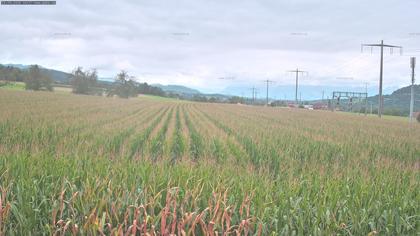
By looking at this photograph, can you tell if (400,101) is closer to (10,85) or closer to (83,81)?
(83,81)

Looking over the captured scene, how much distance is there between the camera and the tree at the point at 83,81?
64.5 metres

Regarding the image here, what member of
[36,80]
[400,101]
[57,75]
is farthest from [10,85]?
[400,101]

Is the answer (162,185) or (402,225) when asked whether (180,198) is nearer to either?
(162,185)

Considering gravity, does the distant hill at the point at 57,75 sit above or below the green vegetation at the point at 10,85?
above

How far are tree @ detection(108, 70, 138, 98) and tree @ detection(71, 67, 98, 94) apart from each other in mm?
6149

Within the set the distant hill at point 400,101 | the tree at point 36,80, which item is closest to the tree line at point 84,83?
the tree at point 36,80

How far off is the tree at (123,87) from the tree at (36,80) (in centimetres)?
2386

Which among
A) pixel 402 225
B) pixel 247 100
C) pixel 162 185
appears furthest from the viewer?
pixel 247 100

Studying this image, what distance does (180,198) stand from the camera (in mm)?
5293

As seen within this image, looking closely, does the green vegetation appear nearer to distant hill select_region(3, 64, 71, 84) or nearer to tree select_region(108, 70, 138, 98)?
distant hill select_region(3, 64, 71, 84)

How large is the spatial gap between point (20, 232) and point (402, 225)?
4544 mm

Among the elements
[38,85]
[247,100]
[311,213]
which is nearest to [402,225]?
[311,213]

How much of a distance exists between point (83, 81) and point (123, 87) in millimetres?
14055

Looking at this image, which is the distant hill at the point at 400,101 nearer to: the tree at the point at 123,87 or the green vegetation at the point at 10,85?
the tree at the point at 123,87
